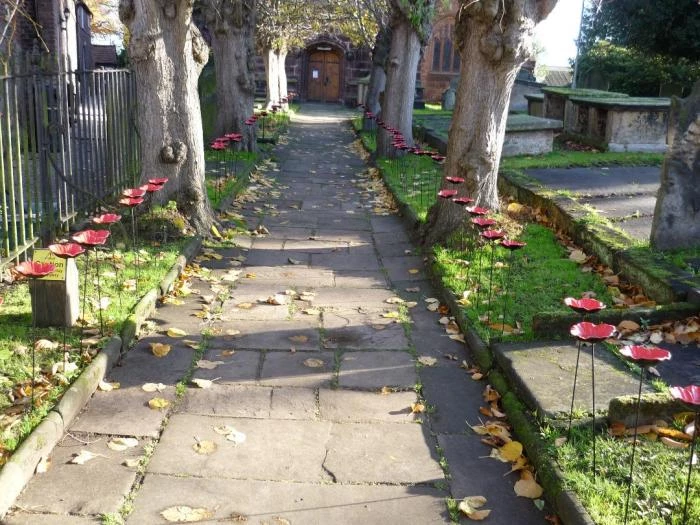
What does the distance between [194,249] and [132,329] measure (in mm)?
2486

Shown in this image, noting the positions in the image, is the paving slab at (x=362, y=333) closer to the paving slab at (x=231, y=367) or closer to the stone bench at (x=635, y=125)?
the paving slab at (x=231, y=367)

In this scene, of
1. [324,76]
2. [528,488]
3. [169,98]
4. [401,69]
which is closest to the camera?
[528,488]

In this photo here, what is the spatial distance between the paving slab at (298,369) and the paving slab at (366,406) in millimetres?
178

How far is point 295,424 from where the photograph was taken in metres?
4.23

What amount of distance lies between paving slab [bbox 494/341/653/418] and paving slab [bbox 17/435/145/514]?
7.11ft

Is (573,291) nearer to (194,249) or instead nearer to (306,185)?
(194,249)

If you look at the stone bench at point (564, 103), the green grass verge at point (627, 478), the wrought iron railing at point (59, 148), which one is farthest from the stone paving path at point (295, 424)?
the stone bench at point (564, 103)

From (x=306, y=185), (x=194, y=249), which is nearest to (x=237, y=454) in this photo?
(x=194, y=249)

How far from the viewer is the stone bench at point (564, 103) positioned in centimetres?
1673

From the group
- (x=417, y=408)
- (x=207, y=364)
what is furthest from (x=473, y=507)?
(x=207, y=364)

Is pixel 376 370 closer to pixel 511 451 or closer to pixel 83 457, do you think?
pixel 511 451

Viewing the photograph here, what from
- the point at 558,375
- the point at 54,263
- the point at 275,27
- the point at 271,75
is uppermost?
the point at 275,27

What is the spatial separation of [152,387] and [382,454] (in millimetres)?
1537

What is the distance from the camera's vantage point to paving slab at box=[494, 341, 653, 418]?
414 cm
